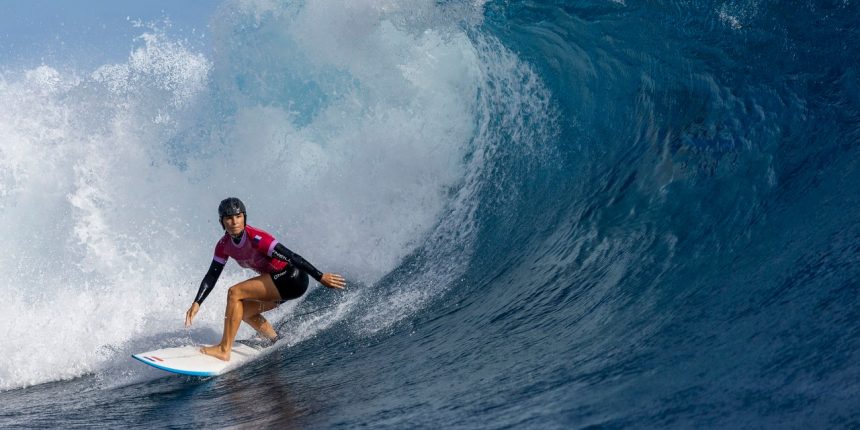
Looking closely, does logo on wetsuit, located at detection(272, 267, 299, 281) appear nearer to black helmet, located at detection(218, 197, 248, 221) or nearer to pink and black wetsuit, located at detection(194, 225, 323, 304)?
pink and black wetsuit, located at detection(194, 225, 323, 304)

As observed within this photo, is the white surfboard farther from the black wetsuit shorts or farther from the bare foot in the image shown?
the black wetsuit shorts

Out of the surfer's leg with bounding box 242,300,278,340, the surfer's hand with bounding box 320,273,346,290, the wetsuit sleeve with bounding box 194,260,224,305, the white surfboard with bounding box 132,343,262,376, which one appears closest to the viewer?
the white surfboard with bounding box 132,343,262,376

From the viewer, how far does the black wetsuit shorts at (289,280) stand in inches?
262

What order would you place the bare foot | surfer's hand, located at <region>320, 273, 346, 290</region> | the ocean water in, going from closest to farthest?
1. the ocean water
2. surfer's hand, located at <region>320, 273, 346, 290</region>
3. the bare foot

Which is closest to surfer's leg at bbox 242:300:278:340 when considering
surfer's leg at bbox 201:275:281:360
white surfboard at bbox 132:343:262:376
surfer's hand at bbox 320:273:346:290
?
surfer's leg at bbox 201:275:281:360

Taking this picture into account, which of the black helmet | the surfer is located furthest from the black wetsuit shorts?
the black helmet

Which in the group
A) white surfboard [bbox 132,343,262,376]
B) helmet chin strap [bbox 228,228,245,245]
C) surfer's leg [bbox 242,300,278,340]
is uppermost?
helmet chin strap [bbox 228,228,245,245]

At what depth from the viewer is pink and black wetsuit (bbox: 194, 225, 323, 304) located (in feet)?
21.3

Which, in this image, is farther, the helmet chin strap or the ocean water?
the helmet chin strap

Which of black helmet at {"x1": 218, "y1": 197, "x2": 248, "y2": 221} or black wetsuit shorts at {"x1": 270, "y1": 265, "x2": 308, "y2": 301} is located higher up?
black helmet at {"x1": 218, "y1": 197, "x2": 248, "y2": 221}

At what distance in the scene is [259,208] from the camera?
10.9 meters

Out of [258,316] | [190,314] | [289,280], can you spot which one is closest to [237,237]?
[289,280]

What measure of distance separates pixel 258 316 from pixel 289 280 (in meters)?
0.52

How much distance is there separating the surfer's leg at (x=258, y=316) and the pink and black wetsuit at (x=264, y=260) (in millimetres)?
197
